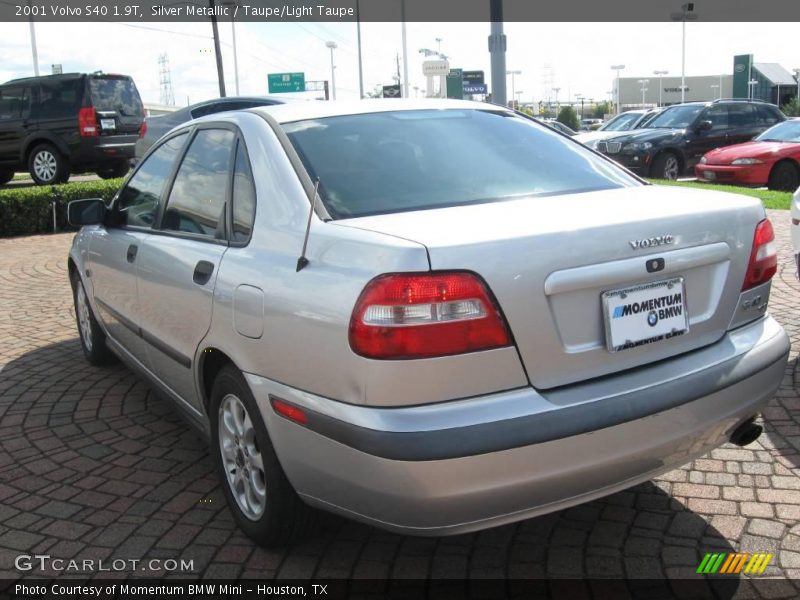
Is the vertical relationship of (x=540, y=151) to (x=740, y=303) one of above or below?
above

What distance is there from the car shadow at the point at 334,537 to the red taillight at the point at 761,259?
0.95 meters

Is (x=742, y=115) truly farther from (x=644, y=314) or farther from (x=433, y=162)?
(x=644, y=314)

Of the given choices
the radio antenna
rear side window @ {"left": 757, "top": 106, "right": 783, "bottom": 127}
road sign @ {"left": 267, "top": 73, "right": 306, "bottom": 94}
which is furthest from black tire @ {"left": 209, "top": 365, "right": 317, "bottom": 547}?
road sign @ {"left": 267, "top": 73, "right": 306, "bottom": 94}

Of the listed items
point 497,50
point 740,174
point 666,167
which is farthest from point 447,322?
point 666,167

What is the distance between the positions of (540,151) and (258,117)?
3.91ft

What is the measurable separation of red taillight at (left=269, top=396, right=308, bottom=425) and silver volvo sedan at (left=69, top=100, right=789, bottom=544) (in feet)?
0.04

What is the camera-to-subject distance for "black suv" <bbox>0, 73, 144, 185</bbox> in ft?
51.9

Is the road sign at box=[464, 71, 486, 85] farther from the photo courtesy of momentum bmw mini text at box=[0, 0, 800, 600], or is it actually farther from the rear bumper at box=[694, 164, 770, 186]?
the photo courtesy of momentum bmw mini text at box=[0, 0, 800, 600]

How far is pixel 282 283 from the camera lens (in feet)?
8.75

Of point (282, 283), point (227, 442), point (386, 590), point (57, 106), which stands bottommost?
point (386, 590)

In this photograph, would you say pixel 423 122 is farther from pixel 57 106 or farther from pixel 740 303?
pixel 57 106

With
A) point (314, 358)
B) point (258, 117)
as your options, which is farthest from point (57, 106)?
point (314, 358)

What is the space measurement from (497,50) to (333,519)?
10.1 m

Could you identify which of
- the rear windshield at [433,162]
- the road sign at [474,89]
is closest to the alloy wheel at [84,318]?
the rear windshield at [433,162]
